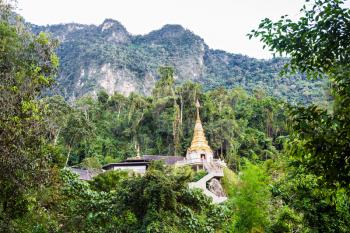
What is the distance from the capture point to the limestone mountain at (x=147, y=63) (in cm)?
9269

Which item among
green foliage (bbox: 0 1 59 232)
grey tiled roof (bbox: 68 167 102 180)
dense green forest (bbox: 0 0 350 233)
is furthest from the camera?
grey tiled roof (bbox: 68 167 102 180)

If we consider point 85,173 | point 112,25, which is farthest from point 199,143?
point 112,25

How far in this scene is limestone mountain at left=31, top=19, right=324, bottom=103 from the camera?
3649 inches

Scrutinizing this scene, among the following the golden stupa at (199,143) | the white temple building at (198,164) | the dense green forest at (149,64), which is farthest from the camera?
the dense green forest at (149,64)

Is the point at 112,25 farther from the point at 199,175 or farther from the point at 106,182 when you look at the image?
the point at 106,182

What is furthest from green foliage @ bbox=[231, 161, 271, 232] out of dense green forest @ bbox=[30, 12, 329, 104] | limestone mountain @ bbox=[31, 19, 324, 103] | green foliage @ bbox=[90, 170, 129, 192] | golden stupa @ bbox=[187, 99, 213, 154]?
dense green forest @ bbox=[30, 12, 329, 104]

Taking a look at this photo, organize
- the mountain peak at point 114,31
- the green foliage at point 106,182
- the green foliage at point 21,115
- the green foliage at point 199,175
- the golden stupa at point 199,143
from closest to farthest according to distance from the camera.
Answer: the green foliage at point 21,115
the green foliage at point 106,182
the green foliage at point 199,175
the golden stupa at point 199,143
the mountain peak at point 114,31

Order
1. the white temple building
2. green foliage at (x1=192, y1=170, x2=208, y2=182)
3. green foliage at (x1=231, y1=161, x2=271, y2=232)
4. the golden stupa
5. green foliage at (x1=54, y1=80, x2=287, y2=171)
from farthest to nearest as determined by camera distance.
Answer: green foliage at (x1=54, y1=80, x2=287, y2=171), the golden stupa, green foliage at (x1=192, y1=170, x2=208, y2=182), the white temple building, green foliage at (x1=231, y1=161, x2=271, y2=232)

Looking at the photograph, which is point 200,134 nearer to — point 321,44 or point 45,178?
point 45,178

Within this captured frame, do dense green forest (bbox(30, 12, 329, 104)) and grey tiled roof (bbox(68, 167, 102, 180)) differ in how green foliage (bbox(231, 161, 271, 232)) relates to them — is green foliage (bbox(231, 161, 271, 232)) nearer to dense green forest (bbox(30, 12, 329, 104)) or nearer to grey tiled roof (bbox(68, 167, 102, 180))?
grey tiled roof (bbox(68, 167, 102, 180))

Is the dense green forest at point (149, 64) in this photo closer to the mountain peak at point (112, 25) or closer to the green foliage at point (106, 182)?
the mountain peak at point (112, 25)

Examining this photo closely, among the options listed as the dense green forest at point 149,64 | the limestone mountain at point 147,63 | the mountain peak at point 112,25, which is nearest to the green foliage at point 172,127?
the limestone mountain at point 147,63

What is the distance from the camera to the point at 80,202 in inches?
Result: 455

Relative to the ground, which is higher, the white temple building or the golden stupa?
the golden stupa
